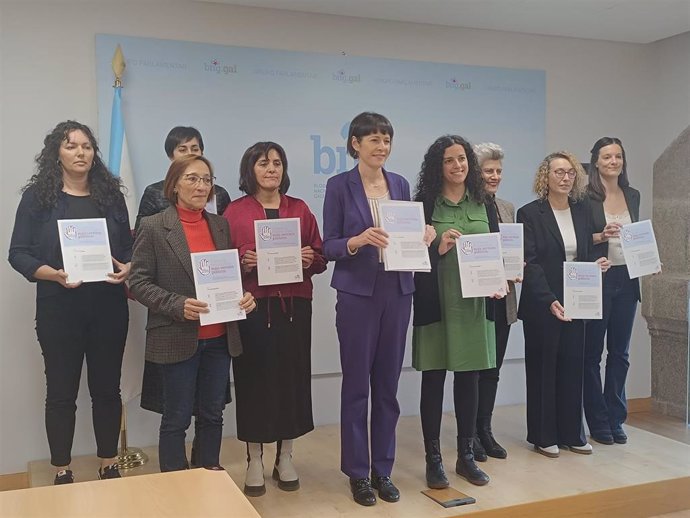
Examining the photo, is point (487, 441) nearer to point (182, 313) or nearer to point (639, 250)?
point (639, 250)

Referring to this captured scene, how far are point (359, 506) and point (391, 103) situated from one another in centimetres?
257

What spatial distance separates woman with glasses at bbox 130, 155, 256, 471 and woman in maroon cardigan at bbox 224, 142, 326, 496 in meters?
0.15

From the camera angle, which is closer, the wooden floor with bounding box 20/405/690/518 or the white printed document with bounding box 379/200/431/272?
the white printed document with bounding box 379/200/431/272

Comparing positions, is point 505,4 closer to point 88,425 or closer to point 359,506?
point 359,506

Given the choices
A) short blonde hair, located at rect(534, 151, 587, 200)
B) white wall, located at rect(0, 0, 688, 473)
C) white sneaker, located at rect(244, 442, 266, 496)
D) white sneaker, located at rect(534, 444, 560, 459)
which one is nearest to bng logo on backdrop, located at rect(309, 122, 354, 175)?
white wall, located at rect(0, 0, 688, 473)

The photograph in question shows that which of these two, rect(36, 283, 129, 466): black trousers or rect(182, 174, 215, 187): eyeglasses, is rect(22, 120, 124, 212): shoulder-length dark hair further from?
rect(182, 174, 215, 187): eyeglasses

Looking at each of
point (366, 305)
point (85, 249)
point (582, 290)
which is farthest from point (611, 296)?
point (85, 249)

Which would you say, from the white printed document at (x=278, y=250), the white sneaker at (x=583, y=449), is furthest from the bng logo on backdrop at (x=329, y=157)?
the white sneaker at (x=583, y=449)

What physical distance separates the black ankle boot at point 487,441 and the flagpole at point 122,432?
70.9 inches

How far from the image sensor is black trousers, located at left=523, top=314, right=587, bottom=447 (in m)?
3.88

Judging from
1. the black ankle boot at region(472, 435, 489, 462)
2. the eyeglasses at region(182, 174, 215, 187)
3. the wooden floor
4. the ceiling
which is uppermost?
the ceiling

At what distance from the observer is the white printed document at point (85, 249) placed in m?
3.13

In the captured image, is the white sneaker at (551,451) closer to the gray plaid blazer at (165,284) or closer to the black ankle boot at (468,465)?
the black ankle boot at (468,465)

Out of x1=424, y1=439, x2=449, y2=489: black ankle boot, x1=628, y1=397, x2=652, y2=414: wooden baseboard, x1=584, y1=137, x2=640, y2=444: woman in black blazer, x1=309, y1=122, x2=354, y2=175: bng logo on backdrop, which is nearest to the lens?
x1=424, y1=439, x2=449, y2=489: black ankle boot
